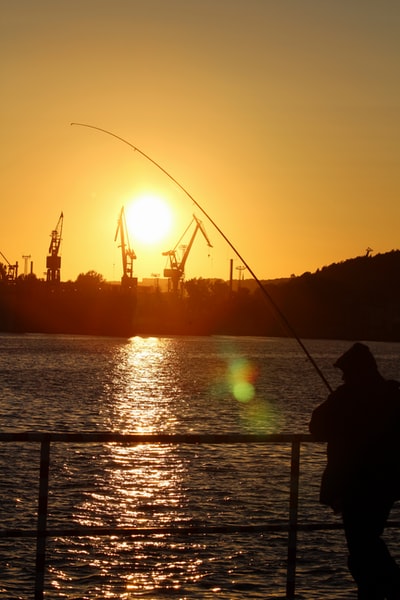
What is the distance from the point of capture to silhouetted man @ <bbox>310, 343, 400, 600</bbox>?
5.79 m

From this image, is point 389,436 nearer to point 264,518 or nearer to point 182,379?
point 264,518

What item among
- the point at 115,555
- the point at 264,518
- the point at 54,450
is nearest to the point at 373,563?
the point at 115,555

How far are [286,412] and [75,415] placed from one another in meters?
9.17

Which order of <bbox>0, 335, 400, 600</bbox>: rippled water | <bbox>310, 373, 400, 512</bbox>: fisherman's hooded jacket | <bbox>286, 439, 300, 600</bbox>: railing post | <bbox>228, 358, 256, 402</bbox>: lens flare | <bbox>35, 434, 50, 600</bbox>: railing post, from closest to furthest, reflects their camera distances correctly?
<bbox>310, 373, 400, 512</bbox>: fisherman's hooded jacket → <bbox>35, 434, 50, 600</bbox>: railing post → <bbox>286, 439, 300, 600</bbox>: railing post → <bbox>0, 335, 400, 600</bbox>: rippled water → <bbox>228, 358, 256, 402</bbox>: lens flare

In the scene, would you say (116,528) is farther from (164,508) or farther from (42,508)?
(164,508)

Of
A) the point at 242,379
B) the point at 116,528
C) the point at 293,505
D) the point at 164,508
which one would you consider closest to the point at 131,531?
the point at 116,528

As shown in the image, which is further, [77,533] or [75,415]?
[75,415]

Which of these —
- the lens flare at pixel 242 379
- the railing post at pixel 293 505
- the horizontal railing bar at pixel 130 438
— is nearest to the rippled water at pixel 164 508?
the railing post at pixel 293 505

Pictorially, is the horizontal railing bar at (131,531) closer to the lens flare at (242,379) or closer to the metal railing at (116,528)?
the metal railing at (116,528)

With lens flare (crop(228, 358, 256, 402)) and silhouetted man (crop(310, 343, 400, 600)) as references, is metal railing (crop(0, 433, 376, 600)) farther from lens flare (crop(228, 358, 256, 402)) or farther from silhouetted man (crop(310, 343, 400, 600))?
lens flare (crop(228, 358, 256, 402))

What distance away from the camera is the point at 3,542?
1246 cm

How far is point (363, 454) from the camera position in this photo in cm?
586

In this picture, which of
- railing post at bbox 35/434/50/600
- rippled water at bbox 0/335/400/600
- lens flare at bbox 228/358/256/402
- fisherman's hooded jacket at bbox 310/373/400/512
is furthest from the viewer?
lens flare at bbox 228/358/256/402

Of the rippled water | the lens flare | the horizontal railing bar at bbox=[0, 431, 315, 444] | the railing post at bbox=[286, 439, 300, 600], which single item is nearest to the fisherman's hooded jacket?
the horizontal railing bar at bbox=[0, 431, 315, 444]
